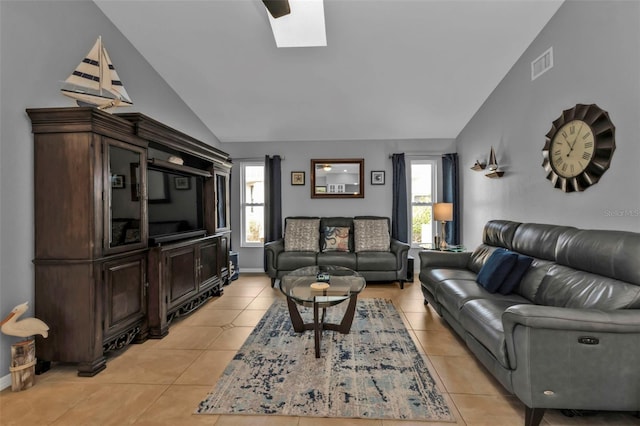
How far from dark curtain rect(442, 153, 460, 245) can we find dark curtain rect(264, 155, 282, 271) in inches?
114

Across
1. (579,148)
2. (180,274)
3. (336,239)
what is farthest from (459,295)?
(180,274)

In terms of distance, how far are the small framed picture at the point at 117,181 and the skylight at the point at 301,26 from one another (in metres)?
2.06

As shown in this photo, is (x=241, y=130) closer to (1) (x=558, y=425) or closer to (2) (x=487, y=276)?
(2) (x=487, y=276)

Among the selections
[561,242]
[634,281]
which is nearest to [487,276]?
[561,242]

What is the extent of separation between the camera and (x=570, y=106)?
2.59 m

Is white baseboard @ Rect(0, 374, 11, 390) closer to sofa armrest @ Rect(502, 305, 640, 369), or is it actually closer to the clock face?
sofa armrest @ Rect(502, 305, 640, 369)

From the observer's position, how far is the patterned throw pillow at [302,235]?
4.82m

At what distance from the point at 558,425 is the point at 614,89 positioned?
2302mm

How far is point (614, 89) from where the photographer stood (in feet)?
7.14

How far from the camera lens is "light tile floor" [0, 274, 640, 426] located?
168cm

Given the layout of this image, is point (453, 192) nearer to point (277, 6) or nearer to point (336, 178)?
point (336, 178)

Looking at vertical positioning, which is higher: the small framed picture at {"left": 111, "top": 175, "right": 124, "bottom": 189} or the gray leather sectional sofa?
the small framed picture at {"left": 111, "top": 175, "right": 124, "bottom": 189}

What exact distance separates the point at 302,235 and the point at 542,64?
365 centimetres

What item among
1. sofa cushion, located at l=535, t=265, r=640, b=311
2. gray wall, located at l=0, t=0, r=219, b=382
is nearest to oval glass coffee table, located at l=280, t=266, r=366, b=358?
sofa cushion, located at l=535, t=265, r=640, b=311
